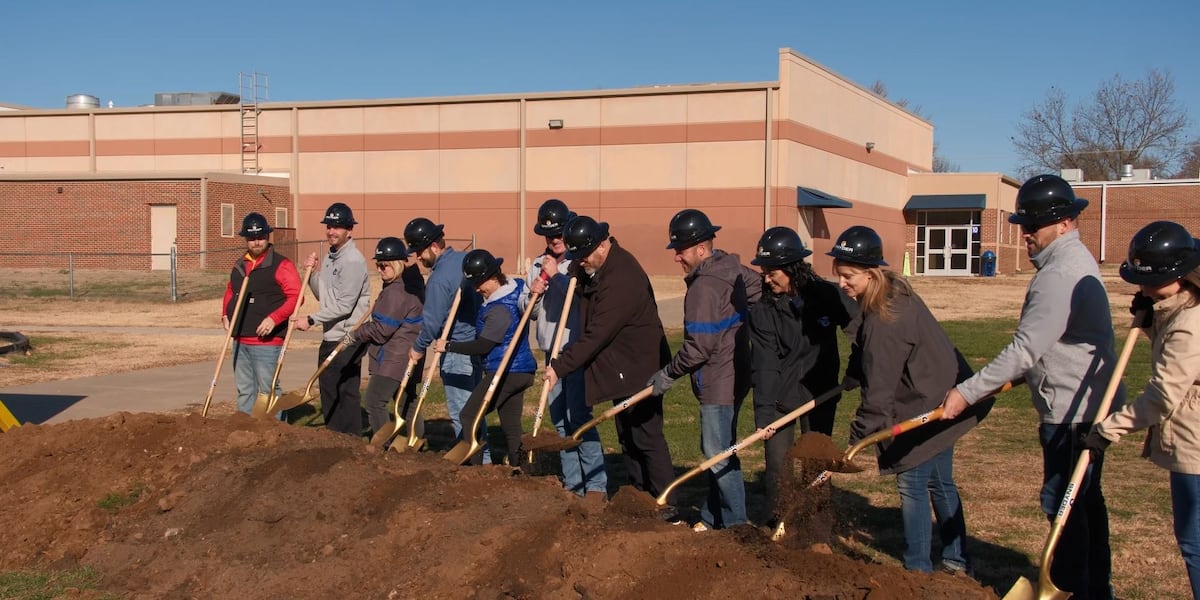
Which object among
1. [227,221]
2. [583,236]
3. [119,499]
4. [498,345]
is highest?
[227,221]

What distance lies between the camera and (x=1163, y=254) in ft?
15.0

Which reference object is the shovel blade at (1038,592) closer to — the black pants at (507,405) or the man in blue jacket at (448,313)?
the black pants at (507,405)

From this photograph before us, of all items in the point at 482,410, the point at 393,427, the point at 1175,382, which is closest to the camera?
the point at 1175,382

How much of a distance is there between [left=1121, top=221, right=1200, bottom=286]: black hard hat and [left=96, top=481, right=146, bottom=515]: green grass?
18.9 feet

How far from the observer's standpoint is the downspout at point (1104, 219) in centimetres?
5628

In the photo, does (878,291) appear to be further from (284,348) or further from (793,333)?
(284,348)

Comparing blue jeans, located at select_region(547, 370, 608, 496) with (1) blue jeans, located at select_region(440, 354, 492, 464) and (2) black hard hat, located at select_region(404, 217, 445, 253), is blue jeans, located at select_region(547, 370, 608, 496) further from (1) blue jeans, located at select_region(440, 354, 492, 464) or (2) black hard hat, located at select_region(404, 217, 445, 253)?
(2) black hard hat, located at select_region(404, 217, 445, 253)

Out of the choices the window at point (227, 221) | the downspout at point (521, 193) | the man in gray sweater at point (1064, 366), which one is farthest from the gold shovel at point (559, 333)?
the window at point (227, 221)

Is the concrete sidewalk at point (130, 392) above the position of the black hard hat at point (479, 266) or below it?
below

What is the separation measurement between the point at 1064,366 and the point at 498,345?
4.07 meters

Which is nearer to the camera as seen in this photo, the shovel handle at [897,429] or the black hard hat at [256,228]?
the shovel handle at [897,429]

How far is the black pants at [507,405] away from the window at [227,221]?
1274 inches

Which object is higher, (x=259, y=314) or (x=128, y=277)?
(x=259, y=314)

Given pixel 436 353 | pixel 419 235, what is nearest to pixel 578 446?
pixel 436 353
